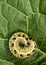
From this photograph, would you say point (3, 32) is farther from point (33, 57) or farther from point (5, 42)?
point (33, 57)

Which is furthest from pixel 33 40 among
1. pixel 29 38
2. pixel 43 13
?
pixel 43 13

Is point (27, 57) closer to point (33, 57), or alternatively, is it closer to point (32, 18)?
point (33, 57)

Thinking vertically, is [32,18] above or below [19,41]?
above
